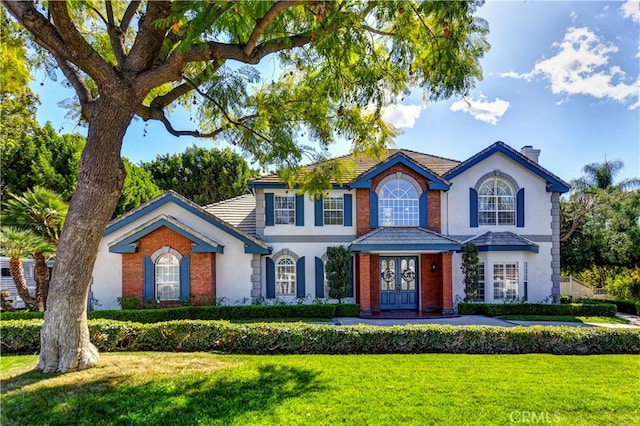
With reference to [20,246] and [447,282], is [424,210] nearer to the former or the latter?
[447,282]

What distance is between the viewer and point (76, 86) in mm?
7340

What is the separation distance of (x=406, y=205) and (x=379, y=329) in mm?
8755

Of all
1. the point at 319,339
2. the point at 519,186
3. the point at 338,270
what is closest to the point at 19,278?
the point at 319,339

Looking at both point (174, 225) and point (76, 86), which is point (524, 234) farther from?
point (76, 86)

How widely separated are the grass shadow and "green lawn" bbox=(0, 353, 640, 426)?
2 cm

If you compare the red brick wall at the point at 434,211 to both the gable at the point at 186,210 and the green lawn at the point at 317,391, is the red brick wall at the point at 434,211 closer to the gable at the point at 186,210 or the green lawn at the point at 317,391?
the gable at the point at 186,210

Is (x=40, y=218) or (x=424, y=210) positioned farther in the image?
(x=424, y=210)

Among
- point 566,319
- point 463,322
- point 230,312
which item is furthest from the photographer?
point 566,319

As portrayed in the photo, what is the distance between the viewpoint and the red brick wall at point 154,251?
14.7 metres

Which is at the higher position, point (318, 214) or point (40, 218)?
point (318, 214)

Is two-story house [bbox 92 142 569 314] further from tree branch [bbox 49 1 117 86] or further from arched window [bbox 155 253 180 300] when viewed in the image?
tree branch [bbox 49 1 117 86]

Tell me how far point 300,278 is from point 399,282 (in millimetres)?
4687

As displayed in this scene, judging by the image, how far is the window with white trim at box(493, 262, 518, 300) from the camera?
642 inches

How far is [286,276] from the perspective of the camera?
16.1m
